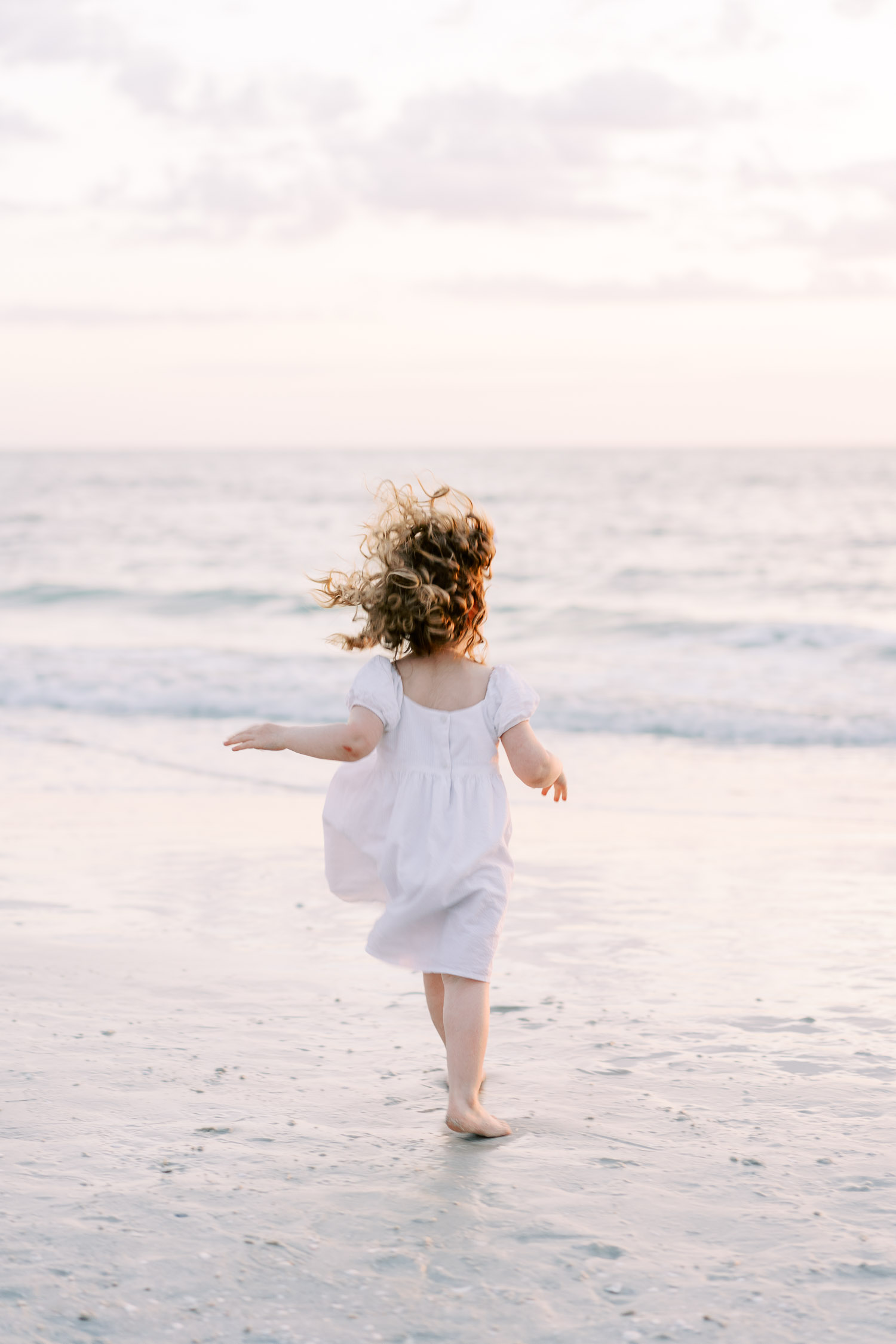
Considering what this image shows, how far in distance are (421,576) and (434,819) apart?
595 mm

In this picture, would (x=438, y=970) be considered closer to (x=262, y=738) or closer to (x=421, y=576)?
(x=262, y=738)

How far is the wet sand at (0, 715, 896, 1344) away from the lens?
7.47 feet

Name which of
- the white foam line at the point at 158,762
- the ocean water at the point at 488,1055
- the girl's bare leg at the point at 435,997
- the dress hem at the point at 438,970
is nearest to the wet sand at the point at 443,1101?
the ocean water at the point at 488,1055

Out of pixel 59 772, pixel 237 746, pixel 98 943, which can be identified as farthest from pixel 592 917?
pixel 59 772

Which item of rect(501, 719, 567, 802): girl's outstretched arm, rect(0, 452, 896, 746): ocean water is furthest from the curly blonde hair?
rect(0, 452, 896, 746): ocean water

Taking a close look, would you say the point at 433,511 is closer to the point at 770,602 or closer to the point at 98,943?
the point at 98,943

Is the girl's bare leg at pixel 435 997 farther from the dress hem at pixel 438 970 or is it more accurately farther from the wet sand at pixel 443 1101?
the wet sand at pixel 443 1101

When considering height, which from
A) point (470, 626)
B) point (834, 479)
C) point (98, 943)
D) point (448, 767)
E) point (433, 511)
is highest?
point (834, 479)

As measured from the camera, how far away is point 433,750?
3211 millimetres

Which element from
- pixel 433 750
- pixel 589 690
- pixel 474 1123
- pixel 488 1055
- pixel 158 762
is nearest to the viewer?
pixel 474 1123

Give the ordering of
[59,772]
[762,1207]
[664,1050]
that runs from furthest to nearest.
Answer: [59,772] → [664,1050] → [762,1207]

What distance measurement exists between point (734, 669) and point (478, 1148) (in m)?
11.0

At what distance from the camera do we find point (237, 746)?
3.15 m

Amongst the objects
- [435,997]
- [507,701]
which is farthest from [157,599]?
[507,701]
